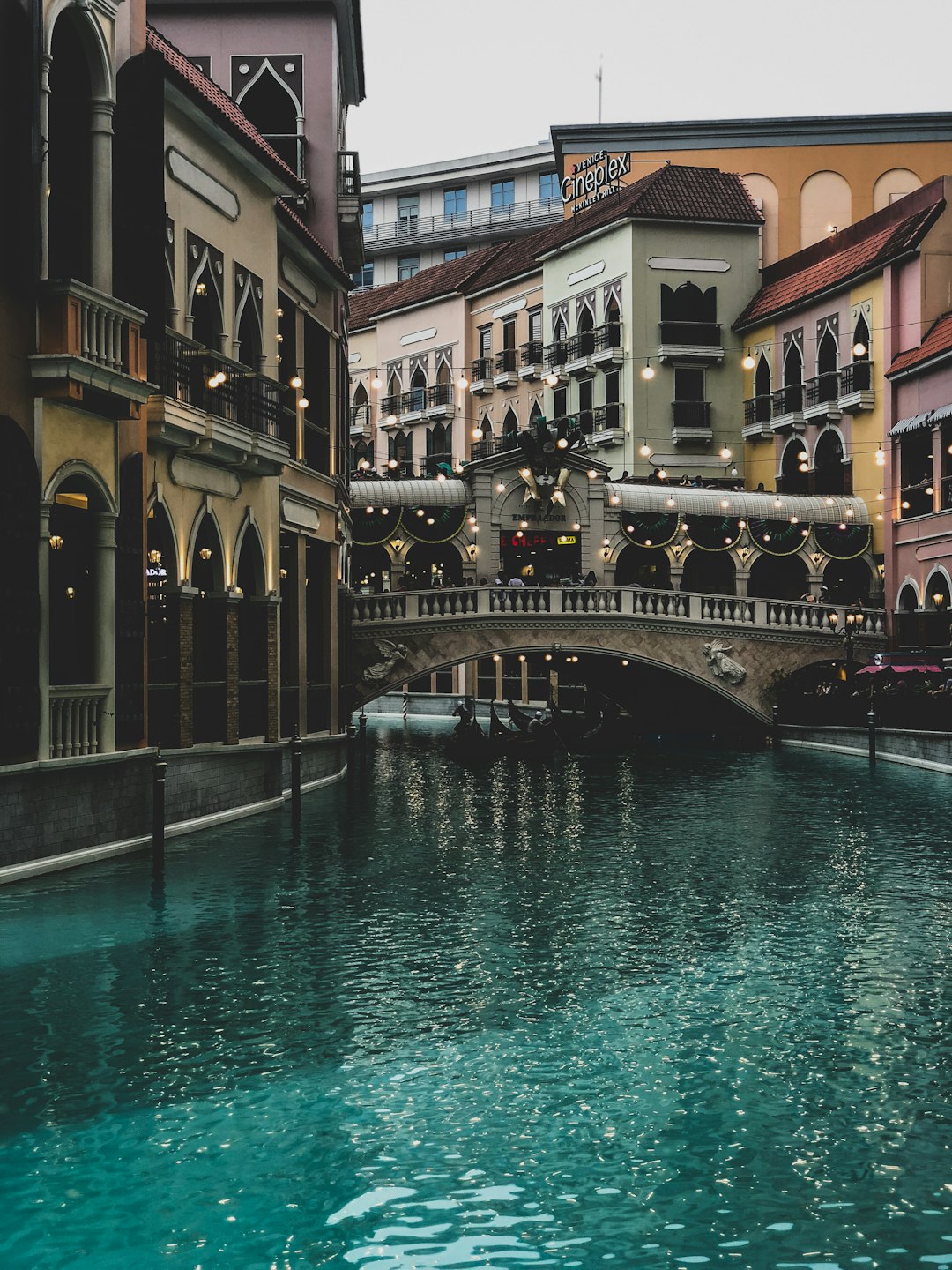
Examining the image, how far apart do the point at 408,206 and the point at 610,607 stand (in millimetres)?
38662

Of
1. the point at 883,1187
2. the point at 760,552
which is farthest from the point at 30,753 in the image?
the point at 760,552

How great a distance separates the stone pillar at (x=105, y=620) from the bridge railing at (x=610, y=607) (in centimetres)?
1884

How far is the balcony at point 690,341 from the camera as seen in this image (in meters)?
47.4

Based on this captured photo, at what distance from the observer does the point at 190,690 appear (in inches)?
789

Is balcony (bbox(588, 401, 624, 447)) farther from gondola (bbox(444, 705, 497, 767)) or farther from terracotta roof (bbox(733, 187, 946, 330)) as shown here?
gondola (bbox(444, 705, 497, 767))

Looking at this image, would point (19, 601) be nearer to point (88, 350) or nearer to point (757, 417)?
point (88, 350)

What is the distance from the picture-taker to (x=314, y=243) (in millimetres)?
26281

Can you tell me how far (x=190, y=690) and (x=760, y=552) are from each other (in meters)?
25.4

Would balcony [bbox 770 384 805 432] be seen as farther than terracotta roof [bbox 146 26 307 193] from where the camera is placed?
Yes

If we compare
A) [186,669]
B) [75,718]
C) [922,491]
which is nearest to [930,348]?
[922,491]

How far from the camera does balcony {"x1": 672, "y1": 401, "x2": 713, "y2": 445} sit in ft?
156

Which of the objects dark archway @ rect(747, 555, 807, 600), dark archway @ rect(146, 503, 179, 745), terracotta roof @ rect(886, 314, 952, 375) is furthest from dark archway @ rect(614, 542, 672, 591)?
dark archway @ rect(146, 503, 179, 745)

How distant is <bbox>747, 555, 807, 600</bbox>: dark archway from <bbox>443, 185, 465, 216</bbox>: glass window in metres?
31.2

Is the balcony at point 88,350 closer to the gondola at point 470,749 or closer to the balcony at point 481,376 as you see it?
the gondola at point 470,749
